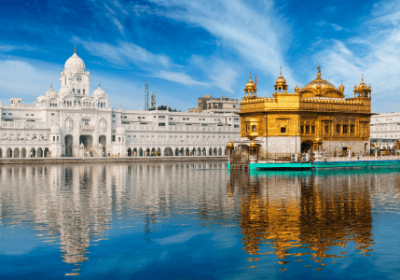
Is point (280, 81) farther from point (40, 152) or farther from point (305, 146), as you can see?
point (40, 152)

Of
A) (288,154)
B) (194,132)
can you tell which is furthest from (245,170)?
(194,132)

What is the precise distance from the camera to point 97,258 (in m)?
11.8

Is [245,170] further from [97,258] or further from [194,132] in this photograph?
[194,132]

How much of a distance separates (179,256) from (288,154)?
38669mm

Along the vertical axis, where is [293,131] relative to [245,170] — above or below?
above

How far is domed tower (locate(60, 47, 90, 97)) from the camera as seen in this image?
100m

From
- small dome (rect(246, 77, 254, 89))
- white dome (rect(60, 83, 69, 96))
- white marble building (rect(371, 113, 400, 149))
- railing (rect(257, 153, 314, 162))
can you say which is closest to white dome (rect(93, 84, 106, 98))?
white dome (rect(60, 83, 69, 96))

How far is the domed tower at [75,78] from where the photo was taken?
100 metres

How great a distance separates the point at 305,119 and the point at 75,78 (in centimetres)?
6303

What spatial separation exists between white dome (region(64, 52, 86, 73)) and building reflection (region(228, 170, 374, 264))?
82.5 metres

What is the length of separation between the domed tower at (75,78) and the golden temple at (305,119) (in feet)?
181

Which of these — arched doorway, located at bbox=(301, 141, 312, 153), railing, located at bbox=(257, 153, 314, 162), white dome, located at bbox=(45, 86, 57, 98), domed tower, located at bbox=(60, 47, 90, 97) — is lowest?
railing, located at bbox=(257, 153, 314, 162)

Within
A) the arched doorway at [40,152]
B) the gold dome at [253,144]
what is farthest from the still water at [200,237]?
the arched doorway at [40,152]

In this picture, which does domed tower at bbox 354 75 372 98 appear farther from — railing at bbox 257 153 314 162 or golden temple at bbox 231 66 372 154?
railing at bbox 257 153 314 162
